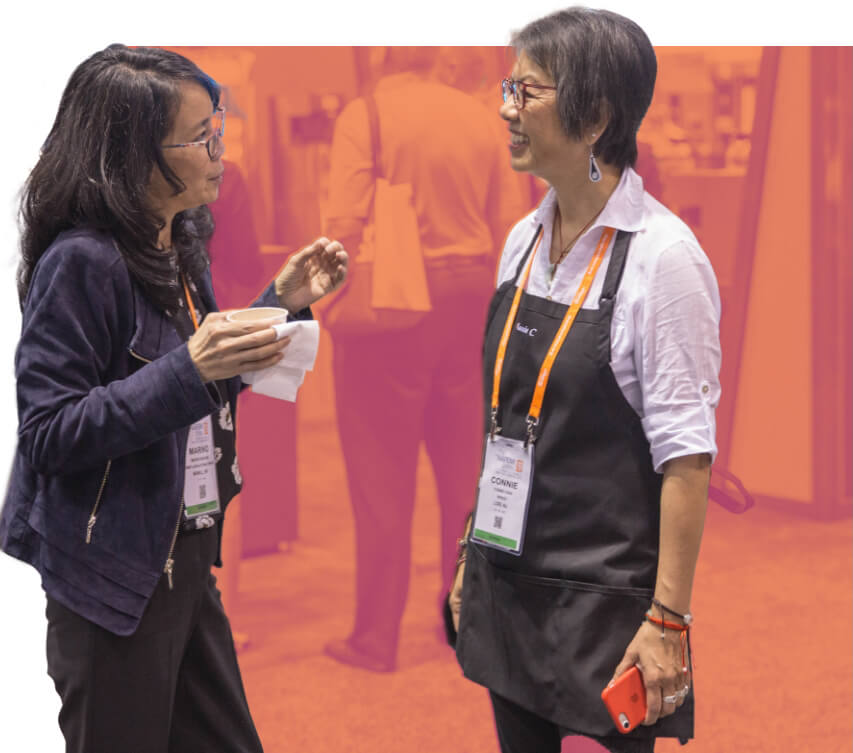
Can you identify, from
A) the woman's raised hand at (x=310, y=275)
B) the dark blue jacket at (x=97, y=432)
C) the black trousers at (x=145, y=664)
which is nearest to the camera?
the dark blue jacket at (x=97, y=432)

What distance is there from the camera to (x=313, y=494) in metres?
3.24

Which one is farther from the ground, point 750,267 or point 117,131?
point 117,131

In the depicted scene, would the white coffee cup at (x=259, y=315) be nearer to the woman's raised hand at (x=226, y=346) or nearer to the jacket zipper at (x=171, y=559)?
the woman's raised hand at (x=226, y=346)

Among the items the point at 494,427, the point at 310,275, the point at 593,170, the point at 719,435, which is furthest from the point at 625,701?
the point at 719,435

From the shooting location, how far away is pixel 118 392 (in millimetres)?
1569

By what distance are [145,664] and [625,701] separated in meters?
0.76

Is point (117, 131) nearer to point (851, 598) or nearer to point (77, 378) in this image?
point (77, 378)

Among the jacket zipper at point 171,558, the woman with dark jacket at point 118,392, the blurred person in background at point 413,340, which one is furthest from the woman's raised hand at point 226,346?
the blurred person in background at point 413,340

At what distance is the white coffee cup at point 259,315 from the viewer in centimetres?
165

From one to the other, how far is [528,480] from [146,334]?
655 millimetres

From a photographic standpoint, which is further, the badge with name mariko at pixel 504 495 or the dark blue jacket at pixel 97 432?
the badge with name mariko at pixel 504 495

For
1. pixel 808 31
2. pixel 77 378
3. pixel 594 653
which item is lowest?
pixel 594 653

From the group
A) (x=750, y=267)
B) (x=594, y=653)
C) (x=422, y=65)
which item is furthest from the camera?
(x=750, y=267)

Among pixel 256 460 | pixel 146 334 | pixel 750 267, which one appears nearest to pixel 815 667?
pixel 750 267
